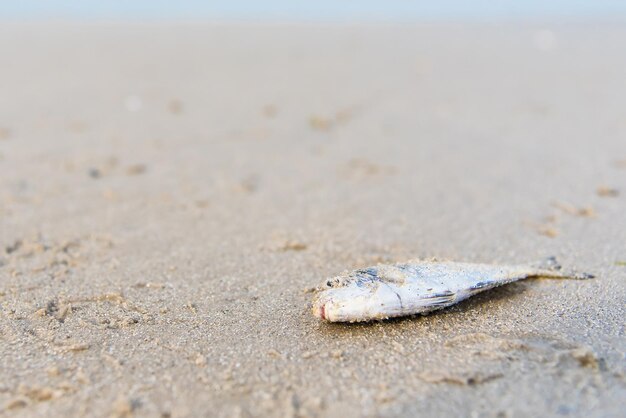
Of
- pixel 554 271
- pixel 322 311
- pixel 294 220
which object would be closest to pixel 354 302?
pixel 322 311

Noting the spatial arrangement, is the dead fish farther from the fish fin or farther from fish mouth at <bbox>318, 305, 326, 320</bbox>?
the fish fin

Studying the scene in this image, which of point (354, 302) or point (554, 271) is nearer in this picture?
point (354, 302)

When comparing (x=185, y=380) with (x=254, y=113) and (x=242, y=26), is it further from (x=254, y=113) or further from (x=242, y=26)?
(x=242, y=26)

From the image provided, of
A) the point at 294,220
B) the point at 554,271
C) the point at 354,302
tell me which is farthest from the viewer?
the point at 294,220

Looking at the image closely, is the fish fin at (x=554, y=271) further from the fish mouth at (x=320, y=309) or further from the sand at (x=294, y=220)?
→ the fish mouth at (x=320, y=309)

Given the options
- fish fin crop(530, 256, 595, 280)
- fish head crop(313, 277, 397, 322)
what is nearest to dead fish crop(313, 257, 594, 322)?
fish head crop(313, 277, 397, 322)

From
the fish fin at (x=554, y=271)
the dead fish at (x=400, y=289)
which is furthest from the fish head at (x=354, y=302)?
the fish fin at (x=554, y=271)

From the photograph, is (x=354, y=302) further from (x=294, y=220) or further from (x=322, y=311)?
(x=294, y=220)
